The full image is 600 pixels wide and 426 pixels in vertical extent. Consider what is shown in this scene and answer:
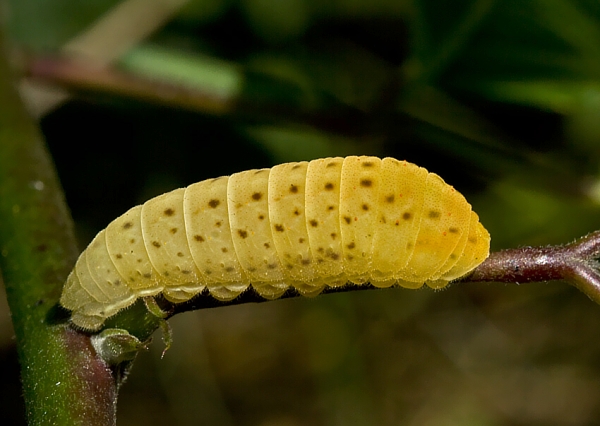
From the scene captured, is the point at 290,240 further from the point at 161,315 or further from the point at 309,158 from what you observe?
the point at 309,158

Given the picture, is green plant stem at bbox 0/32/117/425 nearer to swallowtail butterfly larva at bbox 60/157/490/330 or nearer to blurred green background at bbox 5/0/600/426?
swallowtail butterfly larva at bbox 60/157/490/330

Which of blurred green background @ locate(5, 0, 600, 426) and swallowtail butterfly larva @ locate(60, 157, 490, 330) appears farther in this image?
Answer: blurred green background @ locate(5, 0, 600, 426)

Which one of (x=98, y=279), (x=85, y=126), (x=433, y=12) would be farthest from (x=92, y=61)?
(x=98, y=279)

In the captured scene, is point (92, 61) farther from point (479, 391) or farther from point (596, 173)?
point (479, 391)

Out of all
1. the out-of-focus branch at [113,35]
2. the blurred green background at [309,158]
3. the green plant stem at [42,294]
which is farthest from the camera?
the blurred green background at [309,158]

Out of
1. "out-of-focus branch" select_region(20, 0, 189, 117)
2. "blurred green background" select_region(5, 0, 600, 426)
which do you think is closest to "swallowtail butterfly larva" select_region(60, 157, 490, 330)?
"blurred green background" select_region(5, 0, 600, 426)

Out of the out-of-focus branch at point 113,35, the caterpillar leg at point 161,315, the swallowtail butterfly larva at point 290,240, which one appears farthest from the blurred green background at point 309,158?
the caterpillar leg at point 161,315

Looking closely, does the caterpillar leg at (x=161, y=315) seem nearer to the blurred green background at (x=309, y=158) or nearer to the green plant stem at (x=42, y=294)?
the green plant stem at (x=42, y=294)
